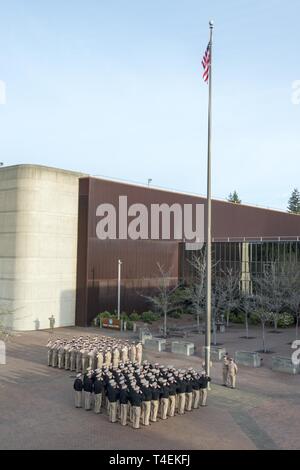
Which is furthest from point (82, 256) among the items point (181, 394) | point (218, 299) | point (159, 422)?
point (159, 422)

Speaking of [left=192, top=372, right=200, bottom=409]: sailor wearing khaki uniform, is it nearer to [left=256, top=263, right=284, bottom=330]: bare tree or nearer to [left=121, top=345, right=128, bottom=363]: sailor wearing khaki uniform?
[left=121, top=345, right=128, bottom=363]: sailor wearing khaki uniform

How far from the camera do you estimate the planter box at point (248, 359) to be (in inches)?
960

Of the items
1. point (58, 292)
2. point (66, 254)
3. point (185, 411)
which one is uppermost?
point (66, 254)

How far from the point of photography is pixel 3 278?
35.8 meters

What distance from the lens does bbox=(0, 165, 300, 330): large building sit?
35.4 metres

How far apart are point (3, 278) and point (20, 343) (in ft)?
23.3

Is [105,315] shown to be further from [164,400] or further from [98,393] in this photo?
[164,400]

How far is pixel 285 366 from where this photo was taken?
23312 mm

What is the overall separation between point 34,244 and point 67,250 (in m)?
2.85

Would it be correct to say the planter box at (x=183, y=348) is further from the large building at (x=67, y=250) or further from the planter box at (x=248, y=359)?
the large building at (x=67, y=250)

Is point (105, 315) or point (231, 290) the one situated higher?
point (231, 290)

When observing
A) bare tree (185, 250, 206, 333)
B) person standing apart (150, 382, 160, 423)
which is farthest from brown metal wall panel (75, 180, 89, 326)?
person standing apart (150, 382, 160, 423)
